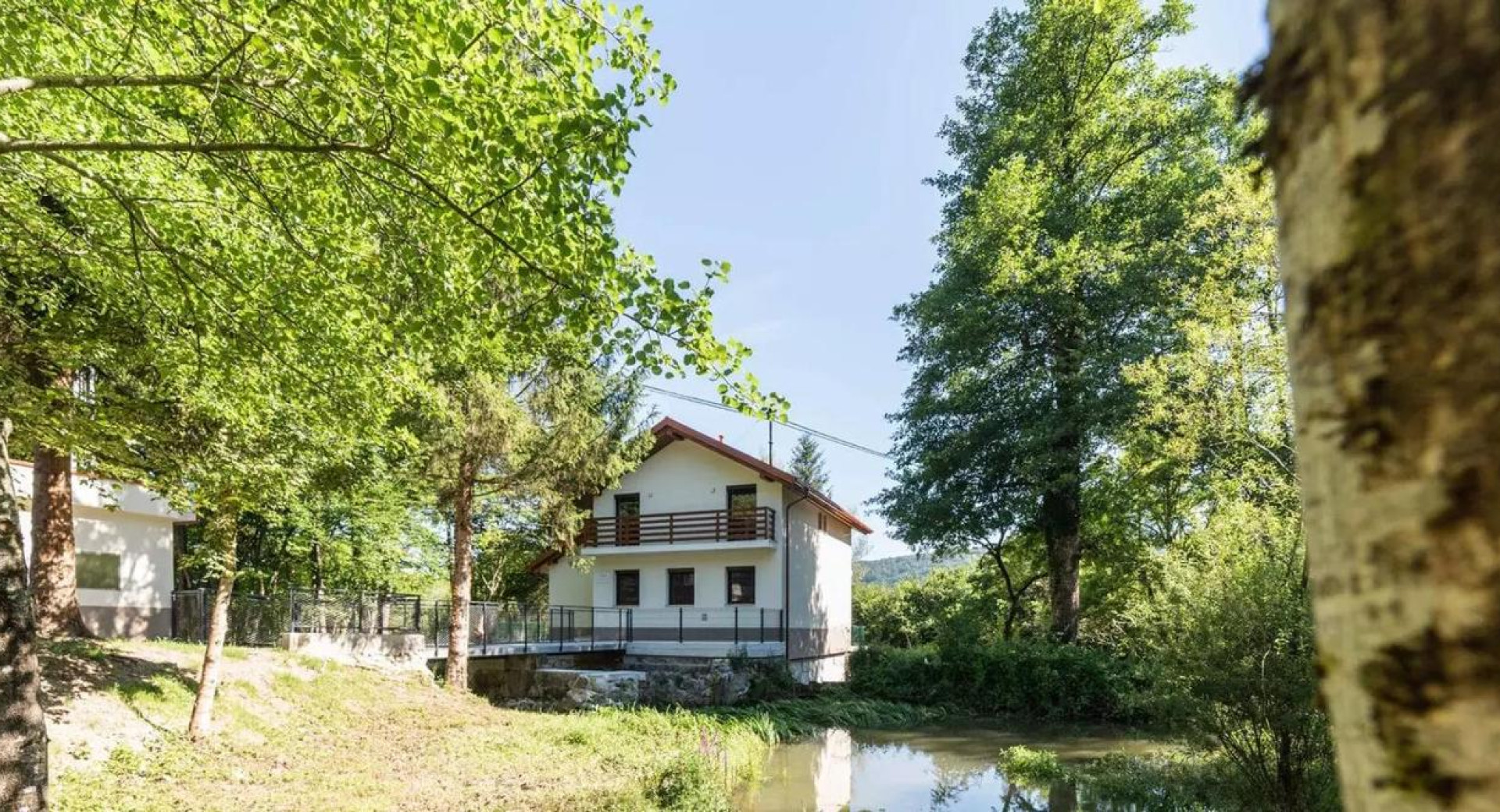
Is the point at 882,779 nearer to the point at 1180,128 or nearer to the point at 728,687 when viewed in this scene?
the point at 728,687

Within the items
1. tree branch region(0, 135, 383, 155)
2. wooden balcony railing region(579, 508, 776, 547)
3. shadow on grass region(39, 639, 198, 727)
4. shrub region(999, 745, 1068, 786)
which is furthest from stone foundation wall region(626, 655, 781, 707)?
tree branch region(0, 135, 383, 155)

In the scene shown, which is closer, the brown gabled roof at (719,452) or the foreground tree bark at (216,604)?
the foreground tree bark at (216,604)

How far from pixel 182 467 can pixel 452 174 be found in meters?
6.23

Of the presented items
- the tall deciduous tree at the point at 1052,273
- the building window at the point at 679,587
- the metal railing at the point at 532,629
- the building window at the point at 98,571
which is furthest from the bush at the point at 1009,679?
the building window at the point at 98,571

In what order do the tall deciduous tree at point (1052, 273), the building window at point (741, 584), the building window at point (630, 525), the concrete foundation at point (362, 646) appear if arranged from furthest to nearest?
the building window at point (630, 525) → the building window at point (741, 584) → the tall deciduous tree at point (1052, 273) → the concrete foundation at point (362, 646)

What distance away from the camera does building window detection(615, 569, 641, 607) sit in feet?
78.7

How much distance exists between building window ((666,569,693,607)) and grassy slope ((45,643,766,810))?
930 cm

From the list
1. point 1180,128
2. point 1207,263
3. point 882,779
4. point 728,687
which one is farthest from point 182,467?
point 1180,128

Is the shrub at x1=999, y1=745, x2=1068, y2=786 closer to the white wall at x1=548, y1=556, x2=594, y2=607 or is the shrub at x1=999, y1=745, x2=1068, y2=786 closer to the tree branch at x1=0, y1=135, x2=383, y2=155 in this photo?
the tree branch at x1=0, y1=135, x2=383, y2=155

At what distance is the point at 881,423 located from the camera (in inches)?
941

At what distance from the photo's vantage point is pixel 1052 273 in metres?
19.7

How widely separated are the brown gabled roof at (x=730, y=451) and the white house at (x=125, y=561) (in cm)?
1135

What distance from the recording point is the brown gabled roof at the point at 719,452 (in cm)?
2231

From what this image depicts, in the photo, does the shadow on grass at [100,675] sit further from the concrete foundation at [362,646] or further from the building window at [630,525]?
the building window at [630,525]
